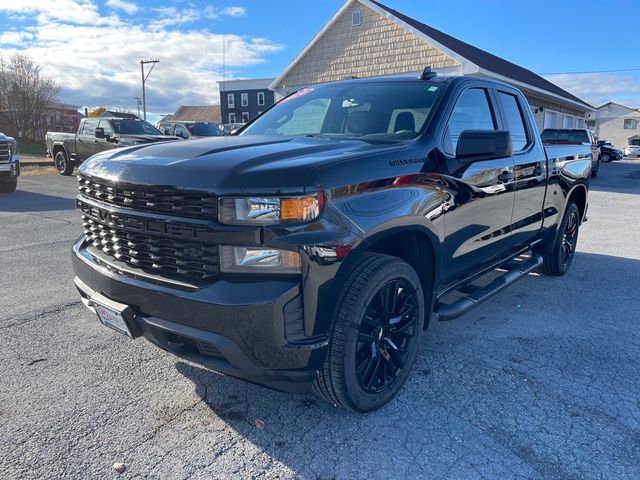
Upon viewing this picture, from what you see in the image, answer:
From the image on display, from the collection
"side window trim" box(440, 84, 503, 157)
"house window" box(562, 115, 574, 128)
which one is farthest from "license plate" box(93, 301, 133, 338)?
"house window" box(562, 115, 574, 128)


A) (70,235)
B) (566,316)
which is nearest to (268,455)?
(566,316)

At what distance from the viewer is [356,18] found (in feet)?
60.4

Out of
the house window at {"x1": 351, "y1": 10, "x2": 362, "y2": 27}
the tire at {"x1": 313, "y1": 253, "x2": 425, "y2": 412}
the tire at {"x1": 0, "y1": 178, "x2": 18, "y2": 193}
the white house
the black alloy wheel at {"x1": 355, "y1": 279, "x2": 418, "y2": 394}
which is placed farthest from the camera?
the white house

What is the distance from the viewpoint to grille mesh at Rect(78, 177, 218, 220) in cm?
220

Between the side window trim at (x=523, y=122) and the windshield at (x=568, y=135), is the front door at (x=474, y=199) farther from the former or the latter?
the windshield at (x=568, y=135)

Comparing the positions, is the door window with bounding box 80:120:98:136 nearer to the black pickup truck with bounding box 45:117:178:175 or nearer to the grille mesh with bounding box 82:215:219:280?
the black pickup truck with bounding box 45:117:178:175

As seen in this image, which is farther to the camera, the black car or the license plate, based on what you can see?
the black car

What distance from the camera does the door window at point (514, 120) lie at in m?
4.11

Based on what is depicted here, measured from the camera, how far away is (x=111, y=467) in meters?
2.28

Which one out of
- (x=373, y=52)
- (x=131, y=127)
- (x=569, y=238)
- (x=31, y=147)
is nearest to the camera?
(x=569, y=238)

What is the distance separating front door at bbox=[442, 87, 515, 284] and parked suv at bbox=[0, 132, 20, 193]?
11.1m

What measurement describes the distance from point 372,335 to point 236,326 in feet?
2.70

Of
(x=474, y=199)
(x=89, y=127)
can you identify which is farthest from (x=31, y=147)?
(x=474, y=199)

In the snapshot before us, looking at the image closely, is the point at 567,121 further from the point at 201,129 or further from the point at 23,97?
the point at 23,97
